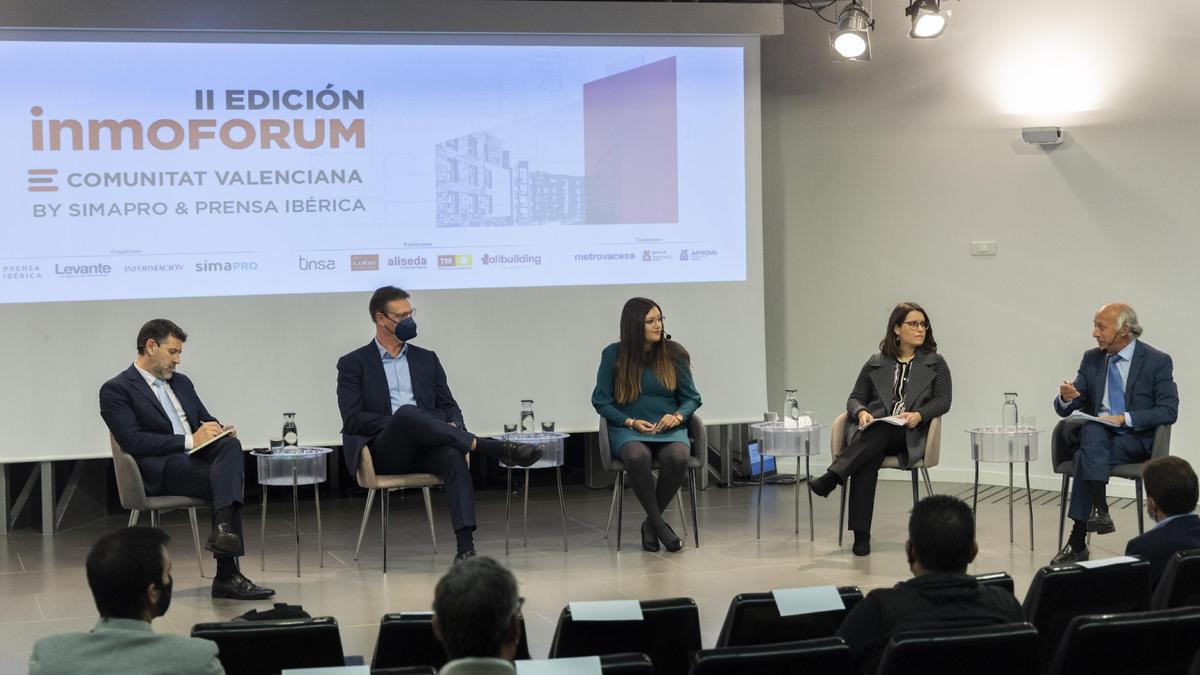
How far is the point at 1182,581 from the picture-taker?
10.3ft

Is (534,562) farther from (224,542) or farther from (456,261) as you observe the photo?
(456,261)

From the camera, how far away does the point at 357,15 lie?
6.51m

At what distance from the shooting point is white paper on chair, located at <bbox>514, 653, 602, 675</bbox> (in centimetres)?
234

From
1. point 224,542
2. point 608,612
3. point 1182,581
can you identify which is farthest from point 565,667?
point 224,542

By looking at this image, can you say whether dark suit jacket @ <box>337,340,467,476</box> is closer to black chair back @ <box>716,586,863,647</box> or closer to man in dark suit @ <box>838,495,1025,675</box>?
black chair back @ <box>716,586,863,647</box>

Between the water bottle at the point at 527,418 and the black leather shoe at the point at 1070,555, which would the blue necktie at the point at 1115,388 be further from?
the water bottle at the point at 527,418

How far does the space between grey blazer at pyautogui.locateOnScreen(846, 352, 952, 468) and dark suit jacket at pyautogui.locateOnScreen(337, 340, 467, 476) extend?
6.22ft

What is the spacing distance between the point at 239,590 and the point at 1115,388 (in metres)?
3.82

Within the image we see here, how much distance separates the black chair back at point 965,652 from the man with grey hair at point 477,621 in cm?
77

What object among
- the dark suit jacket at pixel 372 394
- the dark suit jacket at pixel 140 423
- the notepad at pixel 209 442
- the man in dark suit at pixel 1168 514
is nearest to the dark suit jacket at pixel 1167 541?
the man in dark suit at pixel 1168 514

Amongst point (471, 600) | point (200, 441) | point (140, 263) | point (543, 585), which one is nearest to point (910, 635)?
point (471, 600)

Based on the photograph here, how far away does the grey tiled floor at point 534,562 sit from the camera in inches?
198

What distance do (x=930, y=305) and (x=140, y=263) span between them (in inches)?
177

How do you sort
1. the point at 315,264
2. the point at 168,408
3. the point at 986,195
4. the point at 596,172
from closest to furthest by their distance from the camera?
the point at 168,408
the point at 315,264
the point at 596,172
the point at 986,195
